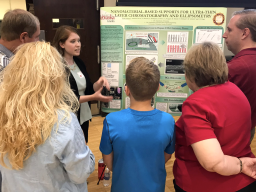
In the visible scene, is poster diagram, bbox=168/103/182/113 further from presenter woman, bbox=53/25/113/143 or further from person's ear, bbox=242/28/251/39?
person's ear, bbox=242/28/251/39

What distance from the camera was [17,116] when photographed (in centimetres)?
81

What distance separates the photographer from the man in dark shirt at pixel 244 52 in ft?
4.24

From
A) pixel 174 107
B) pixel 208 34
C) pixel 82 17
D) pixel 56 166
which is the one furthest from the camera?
pixel 82 17

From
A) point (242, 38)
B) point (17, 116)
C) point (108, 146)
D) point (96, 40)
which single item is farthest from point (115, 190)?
point (96, 40)

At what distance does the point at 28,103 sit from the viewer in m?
0.82

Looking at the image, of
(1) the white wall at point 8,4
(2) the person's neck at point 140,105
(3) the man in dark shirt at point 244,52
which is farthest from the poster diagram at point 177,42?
(1) the white wall at point 8,4

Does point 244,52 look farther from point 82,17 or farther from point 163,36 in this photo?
point 82,17

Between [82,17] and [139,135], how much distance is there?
317 cm

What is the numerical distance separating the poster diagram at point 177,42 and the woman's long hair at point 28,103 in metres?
1.79

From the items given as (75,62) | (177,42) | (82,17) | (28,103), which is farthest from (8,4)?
(28,103)

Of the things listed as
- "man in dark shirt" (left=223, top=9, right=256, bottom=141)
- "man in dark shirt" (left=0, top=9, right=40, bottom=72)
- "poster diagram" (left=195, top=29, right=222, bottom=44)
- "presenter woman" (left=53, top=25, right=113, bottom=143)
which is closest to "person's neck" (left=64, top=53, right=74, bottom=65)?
"presenter woman" (left=53, top=25, right=113, bottom=143)

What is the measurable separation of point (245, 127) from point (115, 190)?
2.53 feet

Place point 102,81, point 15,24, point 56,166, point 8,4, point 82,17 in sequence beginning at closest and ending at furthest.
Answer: point 56,166 → point 15,24 → point 102,81 → point 82,17 → point 8,4

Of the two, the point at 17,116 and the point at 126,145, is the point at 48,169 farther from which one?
the point at 126,145
